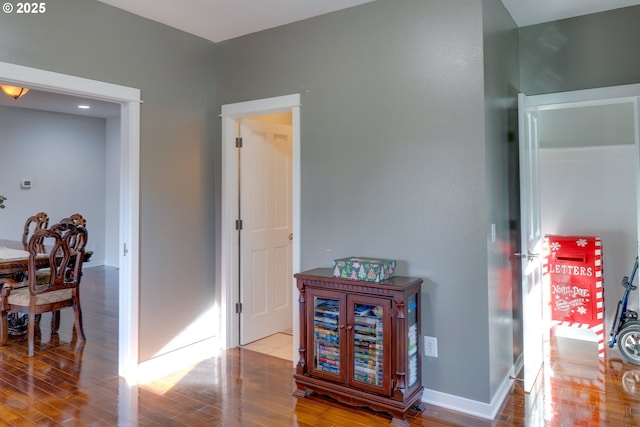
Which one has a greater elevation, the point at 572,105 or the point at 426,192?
the point at 572,105

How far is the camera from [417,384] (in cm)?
274

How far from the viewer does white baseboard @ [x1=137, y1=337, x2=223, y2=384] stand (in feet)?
10.9

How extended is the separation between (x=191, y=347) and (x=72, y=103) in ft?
16.8

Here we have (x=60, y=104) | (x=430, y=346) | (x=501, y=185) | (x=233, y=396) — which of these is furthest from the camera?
(x=60, y=104)

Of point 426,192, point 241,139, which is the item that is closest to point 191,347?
point 241,139

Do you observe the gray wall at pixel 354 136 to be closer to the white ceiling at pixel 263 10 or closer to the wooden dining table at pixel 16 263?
the white ceiling at pixel 263 10

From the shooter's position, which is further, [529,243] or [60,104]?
[60,104]

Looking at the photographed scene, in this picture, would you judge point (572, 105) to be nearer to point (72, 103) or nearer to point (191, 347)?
point (191, 347)

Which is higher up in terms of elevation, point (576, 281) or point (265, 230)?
point (265, 230)

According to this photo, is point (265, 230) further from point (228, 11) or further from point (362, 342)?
point (228, 11)

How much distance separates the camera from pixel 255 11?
3.22 metres

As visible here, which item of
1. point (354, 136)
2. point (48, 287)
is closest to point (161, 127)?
point (354, 136)

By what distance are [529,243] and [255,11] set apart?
8.97 ft

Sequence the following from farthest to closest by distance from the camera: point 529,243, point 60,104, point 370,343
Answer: point 60,104
point 529,243
point 370,343
